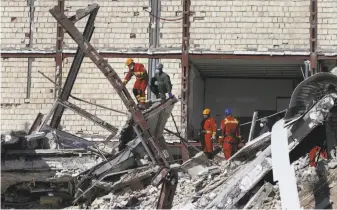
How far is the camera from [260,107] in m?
24.4

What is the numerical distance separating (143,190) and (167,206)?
1789mm

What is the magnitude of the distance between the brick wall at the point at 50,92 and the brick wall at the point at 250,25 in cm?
130

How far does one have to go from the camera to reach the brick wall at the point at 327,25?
20469 millimetres

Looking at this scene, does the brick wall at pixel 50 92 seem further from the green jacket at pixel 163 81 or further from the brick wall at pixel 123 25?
the green jacket at pixel 163 81

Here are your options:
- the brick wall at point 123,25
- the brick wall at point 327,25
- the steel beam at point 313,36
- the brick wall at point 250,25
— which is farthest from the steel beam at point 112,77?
the brick wall at point 327,25

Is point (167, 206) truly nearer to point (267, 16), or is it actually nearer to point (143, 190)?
point (143, 190)

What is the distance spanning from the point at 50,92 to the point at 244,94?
23.1ft

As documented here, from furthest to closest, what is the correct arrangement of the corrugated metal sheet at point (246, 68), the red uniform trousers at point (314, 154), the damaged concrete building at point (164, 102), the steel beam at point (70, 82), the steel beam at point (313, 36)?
the corrugated metal sheet at point (246, 68) < the steel beam at point (313, 36) < the steel beam at point (70, 82) < the red uniform trousers at point (314, 154) < the damaged concrete building at point (164, 102)

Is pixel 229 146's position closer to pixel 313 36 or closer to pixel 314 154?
pixel 314 154

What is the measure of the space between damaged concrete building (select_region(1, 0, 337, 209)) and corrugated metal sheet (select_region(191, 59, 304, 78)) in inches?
2.6

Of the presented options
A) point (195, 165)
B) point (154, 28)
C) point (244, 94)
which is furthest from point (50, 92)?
point (195, 165)

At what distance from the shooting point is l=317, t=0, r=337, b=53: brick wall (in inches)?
806

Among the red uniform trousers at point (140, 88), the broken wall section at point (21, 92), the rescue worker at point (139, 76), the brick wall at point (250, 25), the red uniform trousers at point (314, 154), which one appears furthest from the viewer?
the broken wall section at point (21, 92)

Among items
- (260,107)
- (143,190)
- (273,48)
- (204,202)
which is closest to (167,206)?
(204,202)
